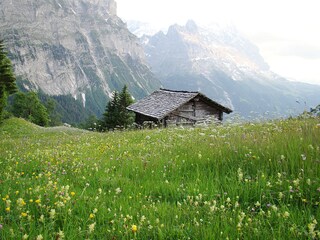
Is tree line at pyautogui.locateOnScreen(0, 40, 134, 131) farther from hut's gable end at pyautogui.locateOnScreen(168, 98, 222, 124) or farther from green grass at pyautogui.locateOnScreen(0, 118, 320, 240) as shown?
green grass at pyautogui.locateOnScreen(0, 118, 320, 240)

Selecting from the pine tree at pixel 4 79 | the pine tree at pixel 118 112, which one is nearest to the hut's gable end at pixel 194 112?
the pine tree at pixel 4 79

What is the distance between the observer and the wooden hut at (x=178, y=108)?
34250mm

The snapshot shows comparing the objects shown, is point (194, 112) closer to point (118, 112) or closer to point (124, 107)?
point (124, 107)

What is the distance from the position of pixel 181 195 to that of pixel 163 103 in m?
31.9

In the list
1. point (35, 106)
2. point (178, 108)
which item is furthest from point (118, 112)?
point (35, 106)

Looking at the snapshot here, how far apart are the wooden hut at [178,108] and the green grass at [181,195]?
25.8 meters

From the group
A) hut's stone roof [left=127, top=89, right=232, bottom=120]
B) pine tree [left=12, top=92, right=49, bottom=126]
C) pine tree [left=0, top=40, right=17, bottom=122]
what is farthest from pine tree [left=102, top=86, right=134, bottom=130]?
pine tree [left=12, top=92, right=49, bottom=126]

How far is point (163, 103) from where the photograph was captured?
36.6 metres

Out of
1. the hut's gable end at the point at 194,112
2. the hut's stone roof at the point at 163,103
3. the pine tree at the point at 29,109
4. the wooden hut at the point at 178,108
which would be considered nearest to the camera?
the hut's stone roof at the point at 163,103

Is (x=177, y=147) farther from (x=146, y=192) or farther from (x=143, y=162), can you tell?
(x=146, y=192)

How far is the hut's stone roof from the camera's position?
33719 millimetres

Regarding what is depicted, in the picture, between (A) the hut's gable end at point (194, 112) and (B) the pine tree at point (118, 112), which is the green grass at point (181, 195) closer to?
(A) the hut's gable end at point (194, 112)

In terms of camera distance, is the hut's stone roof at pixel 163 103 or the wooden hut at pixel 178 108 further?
the wooden hut at pixel 178 108

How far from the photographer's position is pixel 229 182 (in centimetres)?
500
